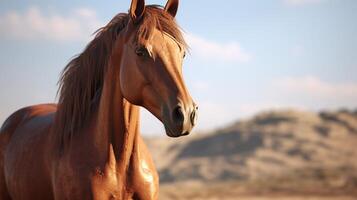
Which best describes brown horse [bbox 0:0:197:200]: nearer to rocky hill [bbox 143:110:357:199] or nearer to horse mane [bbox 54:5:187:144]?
horse mane [bbox 54:5:187:144]

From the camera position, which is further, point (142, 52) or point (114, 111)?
point (114, 111)

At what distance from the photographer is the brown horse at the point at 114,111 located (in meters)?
3.38

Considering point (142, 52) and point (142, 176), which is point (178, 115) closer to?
point (142, 52)

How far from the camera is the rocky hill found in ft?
106

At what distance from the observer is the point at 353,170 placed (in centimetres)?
2606

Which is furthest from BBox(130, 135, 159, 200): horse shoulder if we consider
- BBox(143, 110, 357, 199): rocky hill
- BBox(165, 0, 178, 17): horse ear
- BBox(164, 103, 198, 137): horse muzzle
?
BBox(143, 110, 357, 199): rocky hill

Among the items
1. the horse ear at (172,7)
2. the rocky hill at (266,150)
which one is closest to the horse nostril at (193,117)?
the horse ear at (172,7)

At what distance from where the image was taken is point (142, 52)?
3.46 meters

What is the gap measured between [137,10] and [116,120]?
84 centimetres

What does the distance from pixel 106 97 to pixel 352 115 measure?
4226cm

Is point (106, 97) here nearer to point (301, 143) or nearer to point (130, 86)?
point (130, 86)

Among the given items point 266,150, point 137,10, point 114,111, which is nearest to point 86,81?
point 114,111

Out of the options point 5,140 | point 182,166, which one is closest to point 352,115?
point 182,166

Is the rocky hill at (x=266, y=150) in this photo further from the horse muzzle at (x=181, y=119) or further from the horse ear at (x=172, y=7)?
the horse muzzle at (x=181, y=119)
